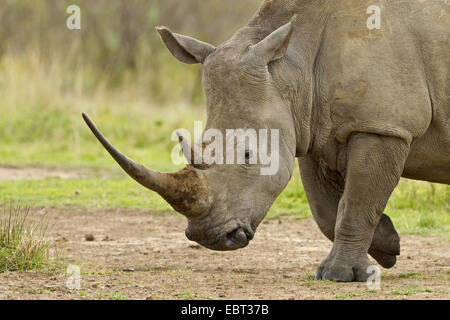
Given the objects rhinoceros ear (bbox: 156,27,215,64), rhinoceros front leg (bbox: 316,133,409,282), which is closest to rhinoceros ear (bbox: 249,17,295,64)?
rhinoceros ear (bbox: 156,27,215,64)

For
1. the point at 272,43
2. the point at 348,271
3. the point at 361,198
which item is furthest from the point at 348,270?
the point at 272,43

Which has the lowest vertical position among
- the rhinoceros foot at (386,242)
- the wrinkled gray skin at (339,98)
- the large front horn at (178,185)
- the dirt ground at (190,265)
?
the dirt ground at (190,265)

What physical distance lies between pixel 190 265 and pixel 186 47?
1.91 meters

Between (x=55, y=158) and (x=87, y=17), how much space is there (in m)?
8.25

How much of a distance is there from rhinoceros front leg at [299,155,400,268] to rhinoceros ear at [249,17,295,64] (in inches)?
48.4

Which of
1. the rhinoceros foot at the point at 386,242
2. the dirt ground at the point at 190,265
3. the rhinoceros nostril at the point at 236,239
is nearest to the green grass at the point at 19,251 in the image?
the dirt ground at the point at 190,265

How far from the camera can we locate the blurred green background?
10719 millimetres

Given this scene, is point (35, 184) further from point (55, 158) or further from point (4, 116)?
point (4, 116)

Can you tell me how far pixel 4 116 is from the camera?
15594 mm

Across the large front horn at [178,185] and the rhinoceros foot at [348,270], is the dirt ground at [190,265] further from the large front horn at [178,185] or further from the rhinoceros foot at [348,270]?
the large front horn at [178,185]

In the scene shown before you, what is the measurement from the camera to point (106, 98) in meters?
17.8

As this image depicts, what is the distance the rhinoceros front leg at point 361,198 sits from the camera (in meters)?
6.33

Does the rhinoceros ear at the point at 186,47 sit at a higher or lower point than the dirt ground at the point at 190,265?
higher
